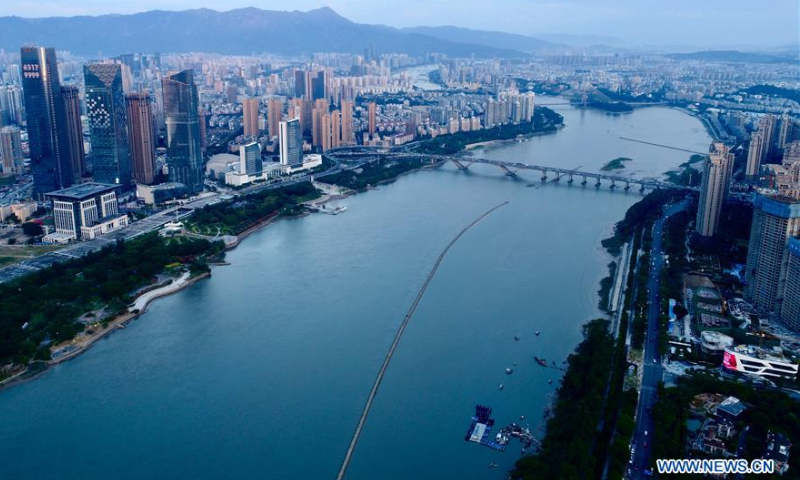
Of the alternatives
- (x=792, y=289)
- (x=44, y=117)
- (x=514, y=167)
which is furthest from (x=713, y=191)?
(x=44, y=117)

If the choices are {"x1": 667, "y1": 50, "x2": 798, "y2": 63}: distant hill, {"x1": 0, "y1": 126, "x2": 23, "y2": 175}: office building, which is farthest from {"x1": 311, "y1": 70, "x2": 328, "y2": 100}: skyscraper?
{"x1": 667, "y1": 50, "x2": 798, "y2": 63}: distant hill

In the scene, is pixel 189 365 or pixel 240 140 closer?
pixel 189 365

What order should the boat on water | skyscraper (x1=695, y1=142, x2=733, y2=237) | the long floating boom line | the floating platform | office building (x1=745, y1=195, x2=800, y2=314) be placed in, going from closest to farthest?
the long floating boom line, the floating platform, office building (x1=745, y1=195, x2=800, y2=314), skyscraper (x1=695, y1=142, x2=733, y2=237), the boat on water

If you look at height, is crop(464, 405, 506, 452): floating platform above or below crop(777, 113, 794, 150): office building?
below

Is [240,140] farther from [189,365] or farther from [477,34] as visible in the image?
[477,34]

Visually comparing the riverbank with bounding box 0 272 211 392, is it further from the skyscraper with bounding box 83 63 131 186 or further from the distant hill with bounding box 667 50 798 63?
the distant hill with bounding box 667 50 798 63

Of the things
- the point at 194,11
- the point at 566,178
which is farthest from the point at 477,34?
the point at 566,178

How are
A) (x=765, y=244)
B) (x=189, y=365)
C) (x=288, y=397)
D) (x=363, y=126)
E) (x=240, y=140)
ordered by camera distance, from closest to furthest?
1. (x=288, y=397)
2. (x=189, y=365)
3. (x=765, y=244)
4. (x=240, y=140)
5. (x=363, y=126)
